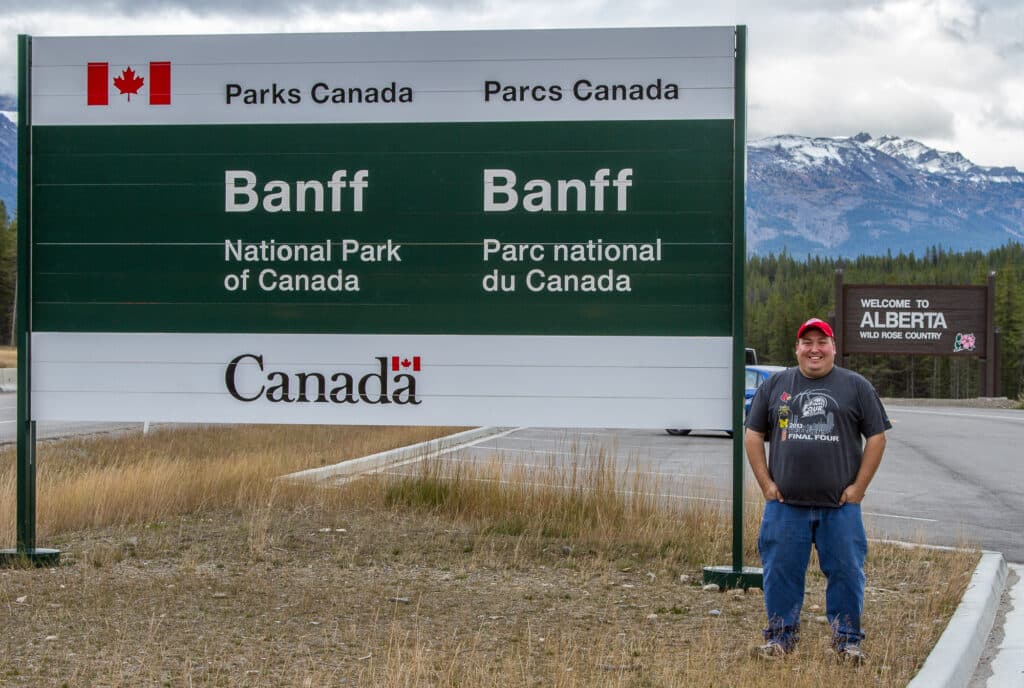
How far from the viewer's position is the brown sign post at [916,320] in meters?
48.0

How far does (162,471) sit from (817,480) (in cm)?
728

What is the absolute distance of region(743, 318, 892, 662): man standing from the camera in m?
5.48

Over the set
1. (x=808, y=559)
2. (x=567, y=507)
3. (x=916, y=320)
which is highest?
(x=916, y=320)

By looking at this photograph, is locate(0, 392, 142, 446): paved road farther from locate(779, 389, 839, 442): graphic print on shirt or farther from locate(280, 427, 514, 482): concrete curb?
locate(779, 389, 839, 442): graphic print on shirt

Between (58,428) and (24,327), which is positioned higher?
(24,327)

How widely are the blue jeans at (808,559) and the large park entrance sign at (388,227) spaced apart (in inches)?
87.6

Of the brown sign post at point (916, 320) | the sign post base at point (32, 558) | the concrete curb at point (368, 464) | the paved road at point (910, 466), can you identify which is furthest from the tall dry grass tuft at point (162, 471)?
the brown sign post at point (916, 320)

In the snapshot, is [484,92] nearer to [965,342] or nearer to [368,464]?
[368,464]

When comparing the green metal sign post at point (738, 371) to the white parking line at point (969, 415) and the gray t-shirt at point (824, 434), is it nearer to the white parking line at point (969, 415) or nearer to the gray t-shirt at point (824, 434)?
the gray t-shirt at point (824, 434)

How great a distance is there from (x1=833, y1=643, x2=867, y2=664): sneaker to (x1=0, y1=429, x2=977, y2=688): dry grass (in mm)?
62

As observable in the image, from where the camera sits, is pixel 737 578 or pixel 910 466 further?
pixel 910 466

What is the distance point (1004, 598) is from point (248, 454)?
8.90m

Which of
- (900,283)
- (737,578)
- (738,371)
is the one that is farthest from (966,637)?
(900,283)

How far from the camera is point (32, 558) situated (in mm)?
7855
